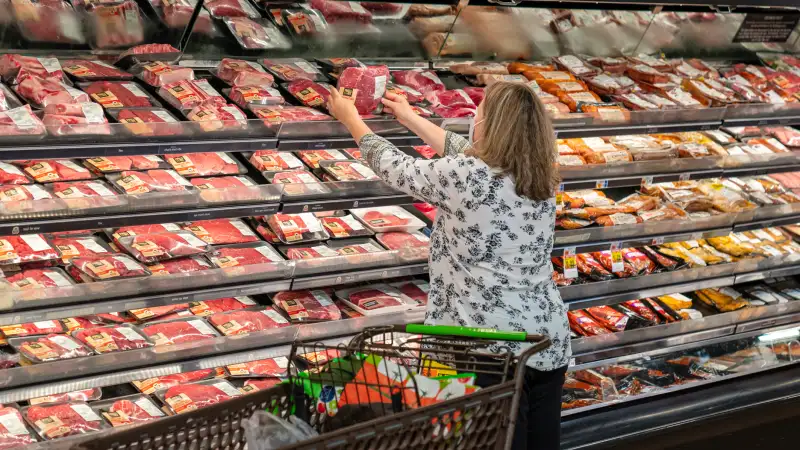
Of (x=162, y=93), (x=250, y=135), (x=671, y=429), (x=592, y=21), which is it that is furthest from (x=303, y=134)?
(x=671, y=429)

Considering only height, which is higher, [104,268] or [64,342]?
Answer: [104,268]

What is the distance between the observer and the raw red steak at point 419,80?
4.16m

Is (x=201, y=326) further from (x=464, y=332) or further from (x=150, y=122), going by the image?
(x=464, y=332)

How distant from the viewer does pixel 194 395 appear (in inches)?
142

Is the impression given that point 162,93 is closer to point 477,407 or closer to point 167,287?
point 167,287

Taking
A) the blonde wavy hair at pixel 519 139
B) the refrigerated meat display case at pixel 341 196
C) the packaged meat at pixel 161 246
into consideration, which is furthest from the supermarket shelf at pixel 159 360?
the blonde wavy hair at pixel 519 139

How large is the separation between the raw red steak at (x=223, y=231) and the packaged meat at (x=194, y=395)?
574mm

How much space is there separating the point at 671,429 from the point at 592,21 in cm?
206

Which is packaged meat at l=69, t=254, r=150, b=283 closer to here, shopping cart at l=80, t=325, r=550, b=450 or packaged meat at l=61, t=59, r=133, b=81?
packaged meat at l=61, t=59, r=133, b=81

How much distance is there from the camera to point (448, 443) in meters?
2.25

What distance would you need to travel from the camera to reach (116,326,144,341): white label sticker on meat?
3.54 meters

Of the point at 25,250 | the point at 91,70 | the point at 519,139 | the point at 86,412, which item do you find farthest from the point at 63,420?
the point at 519,139

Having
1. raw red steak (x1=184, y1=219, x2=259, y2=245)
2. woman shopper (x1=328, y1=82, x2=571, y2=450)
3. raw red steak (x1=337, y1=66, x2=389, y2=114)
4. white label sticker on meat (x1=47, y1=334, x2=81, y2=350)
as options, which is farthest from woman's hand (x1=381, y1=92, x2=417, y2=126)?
white label sticker on meat (x1=47, y1=334, x2=81, y2=350)

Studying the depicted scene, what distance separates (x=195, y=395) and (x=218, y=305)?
1.59ft
